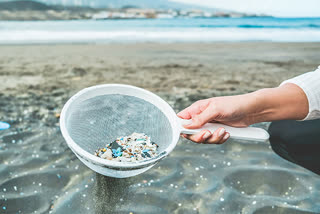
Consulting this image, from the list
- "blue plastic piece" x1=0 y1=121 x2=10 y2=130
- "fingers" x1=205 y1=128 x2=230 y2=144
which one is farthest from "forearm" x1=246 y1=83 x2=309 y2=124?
"blue plastic piece" x1=0 y1=121 x2=10 y2=130

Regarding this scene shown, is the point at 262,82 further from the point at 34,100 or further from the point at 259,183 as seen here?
the point at 34,100

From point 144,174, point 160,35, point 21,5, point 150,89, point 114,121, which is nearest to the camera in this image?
point 114,121

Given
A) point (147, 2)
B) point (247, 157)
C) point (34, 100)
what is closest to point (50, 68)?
point (34, 100)

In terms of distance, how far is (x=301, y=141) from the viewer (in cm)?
170

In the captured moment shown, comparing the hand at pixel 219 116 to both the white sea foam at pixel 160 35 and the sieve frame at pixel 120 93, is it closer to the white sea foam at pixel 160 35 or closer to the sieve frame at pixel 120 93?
the sieve frame at pixel 120 93

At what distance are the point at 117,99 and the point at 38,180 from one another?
2.76 feet

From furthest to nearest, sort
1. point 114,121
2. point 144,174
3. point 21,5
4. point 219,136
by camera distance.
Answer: point 21,5, point 144,174, point 114,121, point 219,136

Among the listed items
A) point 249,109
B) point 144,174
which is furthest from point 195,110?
point 144,174

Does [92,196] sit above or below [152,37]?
below

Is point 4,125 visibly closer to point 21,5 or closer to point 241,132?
point 241,132

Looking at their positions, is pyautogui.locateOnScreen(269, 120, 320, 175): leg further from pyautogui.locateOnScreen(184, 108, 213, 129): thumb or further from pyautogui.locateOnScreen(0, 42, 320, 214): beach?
pyautogui.locateOnScreen(184, 108, 213, 129): thumb

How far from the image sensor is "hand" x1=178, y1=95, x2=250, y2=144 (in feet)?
5.14

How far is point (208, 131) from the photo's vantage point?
1565mm

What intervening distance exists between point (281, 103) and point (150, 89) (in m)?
2.31
